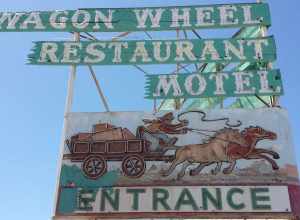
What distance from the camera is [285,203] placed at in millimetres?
11000

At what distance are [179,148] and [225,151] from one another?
1288 millimetres

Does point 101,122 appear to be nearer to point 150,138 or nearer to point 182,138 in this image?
point 150,138

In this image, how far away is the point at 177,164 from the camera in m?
11.9

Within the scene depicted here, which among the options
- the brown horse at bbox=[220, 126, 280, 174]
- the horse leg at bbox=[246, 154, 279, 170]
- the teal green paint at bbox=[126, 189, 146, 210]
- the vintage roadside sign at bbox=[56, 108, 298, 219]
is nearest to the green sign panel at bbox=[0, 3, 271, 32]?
the vintage roadside sign at bbox=[56, 108, 298, 219]

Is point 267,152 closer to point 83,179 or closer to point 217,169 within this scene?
point 217,169

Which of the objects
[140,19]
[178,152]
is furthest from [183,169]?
[140,19]

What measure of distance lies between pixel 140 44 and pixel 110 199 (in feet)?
17.0

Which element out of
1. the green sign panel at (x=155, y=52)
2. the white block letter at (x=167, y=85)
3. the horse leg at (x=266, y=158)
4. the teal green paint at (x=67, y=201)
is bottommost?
the teal green paint at (x=67, y=201)

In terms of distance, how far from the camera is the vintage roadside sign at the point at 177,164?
11.2 metres

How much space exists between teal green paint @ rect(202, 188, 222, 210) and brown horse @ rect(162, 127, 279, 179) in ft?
2.02

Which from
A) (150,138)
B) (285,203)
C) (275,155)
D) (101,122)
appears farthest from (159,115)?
(285,203)

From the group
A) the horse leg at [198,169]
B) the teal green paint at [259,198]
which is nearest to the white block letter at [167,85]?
the horse leg at [198,169]

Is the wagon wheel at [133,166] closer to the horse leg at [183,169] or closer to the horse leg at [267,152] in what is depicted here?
the horse leg at [183,169]

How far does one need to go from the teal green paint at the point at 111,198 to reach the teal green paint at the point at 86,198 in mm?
246
